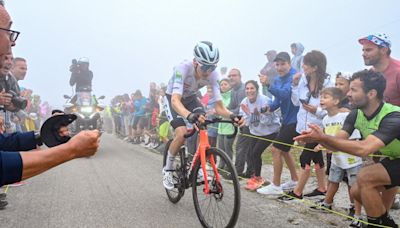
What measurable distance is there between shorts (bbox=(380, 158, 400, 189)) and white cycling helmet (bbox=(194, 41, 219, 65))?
2.37m

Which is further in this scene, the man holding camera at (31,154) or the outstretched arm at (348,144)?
the outstretched arm at (348,144)

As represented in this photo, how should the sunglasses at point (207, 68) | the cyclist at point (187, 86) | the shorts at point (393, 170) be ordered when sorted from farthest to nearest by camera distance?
the sunglasses at point (207, 68) < the cyclist at point (187, 86) < the shorts at point (393, 170)

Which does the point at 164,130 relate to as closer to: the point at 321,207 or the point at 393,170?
the point at 321,207

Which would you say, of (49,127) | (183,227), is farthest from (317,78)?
(49,127)

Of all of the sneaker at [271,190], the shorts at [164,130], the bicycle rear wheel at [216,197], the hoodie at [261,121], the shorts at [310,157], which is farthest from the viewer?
the shorts at [164,130]

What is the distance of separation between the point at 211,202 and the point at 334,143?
1.65 metres

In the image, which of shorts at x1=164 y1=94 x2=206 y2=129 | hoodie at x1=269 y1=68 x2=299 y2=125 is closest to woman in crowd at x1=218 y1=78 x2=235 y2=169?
hoodie at x1=269 y1=68 x2=299 y2=125

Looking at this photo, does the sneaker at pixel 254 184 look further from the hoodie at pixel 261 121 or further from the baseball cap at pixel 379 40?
the baseball cap at pixel 379 40

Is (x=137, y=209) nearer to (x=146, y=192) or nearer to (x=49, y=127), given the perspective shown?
(x=146, y=192)

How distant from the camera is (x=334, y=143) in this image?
3.21 m

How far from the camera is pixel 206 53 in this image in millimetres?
4793

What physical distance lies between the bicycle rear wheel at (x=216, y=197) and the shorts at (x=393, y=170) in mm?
1423

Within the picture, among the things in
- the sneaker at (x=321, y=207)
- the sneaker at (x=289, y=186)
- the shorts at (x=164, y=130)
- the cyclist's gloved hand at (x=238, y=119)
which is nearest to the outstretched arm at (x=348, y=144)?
the cyclist's gloved hand at (x=238, y=119)

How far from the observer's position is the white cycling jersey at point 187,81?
5.00 metres
